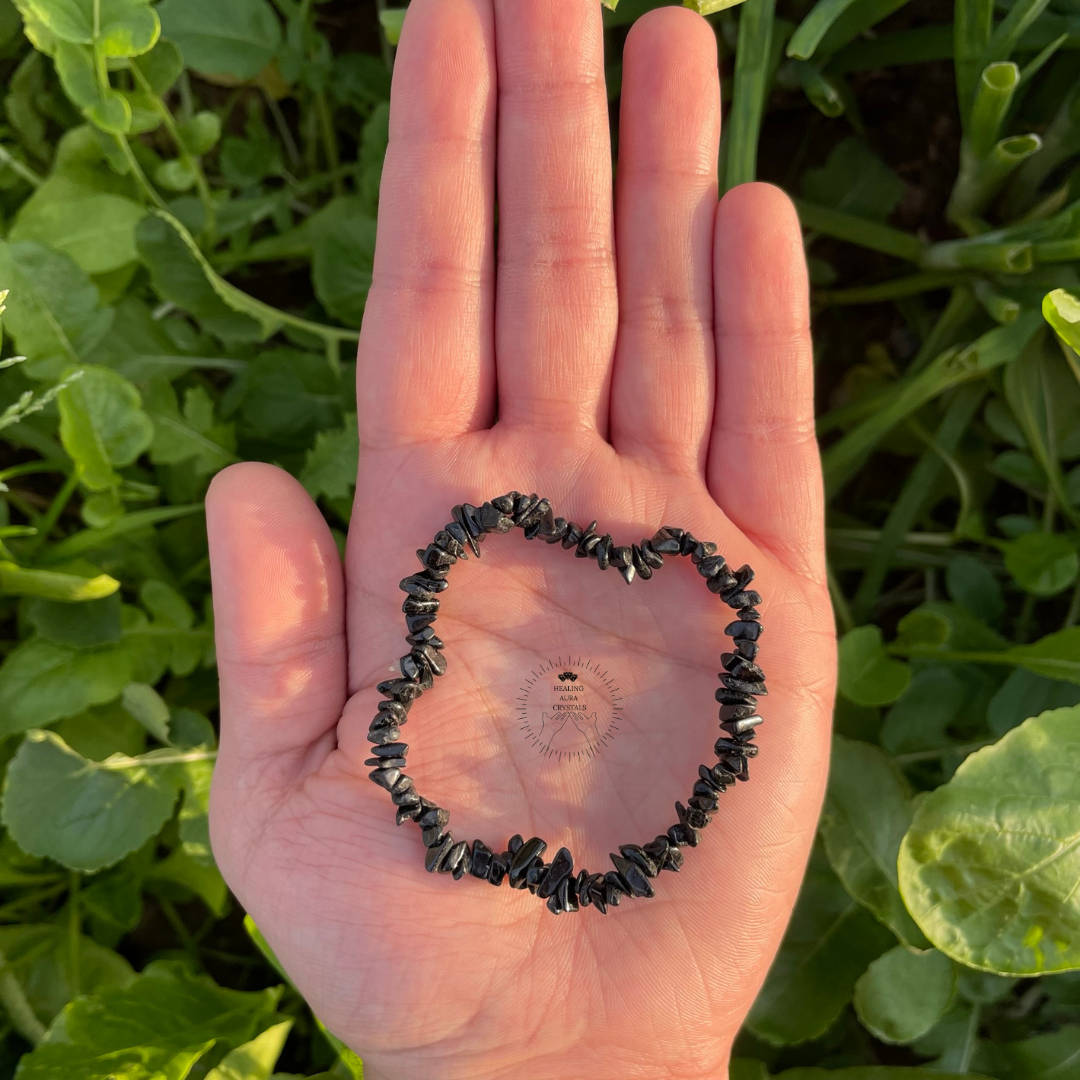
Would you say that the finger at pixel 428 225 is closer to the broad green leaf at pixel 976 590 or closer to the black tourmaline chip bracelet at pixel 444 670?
the black tourmaline chip bracelet at pixel 444 670

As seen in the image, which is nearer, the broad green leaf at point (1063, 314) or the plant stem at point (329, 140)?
the broad green leaf at point (1063, 314)

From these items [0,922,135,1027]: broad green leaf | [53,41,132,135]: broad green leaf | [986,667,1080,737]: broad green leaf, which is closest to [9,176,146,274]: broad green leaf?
[53,41,132,135]: broad green leaf

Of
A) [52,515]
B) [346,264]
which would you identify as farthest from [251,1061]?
[346,264]

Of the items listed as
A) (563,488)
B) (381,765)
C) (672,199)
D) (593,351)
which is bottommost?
(381,765)

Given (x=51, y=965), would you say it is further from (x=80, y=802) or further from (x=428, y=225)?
(x=428, y=225)

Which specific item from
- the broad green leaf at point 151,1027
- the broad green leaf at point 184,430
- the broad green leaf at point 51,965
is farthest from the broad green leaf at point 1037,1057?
the broad green leaf at point 184,430

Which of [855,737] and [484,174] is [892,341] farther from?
[484,174]

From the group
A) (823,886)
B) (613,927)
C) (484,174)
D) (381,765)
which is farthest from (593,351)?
(823,886)
